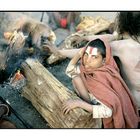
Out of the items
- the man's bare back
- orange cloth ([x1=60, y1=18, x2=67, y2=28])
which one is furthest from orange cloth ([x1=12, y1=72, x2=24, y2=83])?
the man's bare back

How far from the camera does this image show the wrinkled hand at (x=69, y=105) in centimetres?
247

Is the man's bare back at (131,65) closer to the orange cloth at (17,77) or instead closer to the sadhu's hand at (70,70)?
the sadhu's hand at (70,70)

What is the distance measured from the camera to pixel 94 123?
8.18 ft

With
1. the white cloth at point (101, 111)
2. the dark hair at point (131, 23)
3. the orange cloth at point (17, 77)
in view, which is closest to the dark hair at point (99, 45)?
the dark hair at point (131, 23)

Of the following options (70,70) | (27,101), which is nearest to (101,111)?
(70,70)

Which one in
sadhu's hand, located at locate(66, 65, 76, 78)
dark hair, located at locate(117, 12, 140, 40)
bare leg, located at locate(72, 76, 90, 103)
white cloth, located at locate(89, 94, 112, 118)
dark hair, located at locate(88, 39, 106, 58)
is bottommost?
white cloth, located at locate(89, 94, 112, 118)

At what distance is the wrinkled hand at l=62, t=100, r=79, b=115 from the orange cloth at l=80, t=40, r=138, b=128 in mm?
115

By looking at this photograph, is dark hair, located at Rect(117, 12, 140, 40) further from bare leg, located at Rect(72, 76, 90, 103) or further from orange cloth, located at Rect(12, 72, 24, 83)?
orange cloth, located at Rect(12, 72, 24, 83)

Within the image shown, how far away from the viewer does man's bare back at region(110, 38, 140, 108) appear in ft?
8.25

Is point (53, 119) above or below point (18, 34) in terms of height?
below
